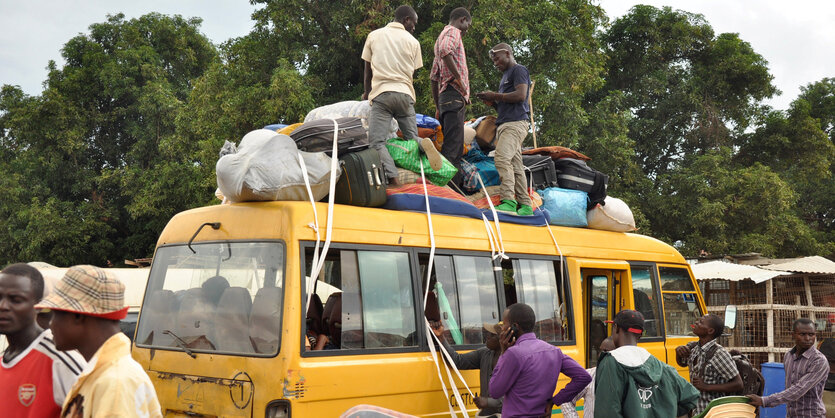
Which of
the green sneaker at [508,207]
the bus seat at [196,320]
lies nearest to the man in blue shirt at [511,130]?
the green sneaker at [508,207]

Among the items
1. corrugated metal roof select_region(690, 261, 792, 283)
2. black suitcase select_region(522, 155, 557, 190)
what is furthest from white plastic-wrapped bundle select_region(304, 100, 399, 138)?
corrugated metal roof select_region(690, 261, 792, 283)

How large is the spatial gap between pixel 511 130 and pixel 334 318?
9.29 feet

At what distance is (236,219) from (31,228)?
63.9 feet

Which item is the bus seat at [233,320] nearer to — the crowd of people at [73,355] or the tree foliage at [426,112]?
the crowd of people at [73,355]

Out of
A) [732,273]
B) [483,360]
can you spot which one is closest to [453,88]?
[483,360]

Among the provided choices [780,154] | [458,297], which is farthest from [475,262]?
[780,154]

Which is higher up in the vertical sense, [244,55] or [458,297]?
[244,55]

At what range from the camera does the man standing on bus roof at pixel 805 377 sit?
6504mm

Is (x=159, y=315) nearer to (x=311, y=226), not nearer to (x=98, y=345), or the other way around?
(x=311, y=226)

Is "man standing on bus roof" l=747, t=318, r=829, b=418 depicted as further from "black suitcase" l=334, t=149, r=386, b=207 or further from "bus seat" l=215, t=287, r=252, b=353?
"bus seat" l=215, t=287, r=252, b=353

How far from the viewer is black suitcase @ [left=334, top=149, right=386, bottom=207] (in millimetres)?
5570

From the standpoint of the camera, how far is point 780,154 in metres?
24.1

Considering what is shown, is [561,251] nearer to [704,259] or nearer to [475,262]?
[475,262]

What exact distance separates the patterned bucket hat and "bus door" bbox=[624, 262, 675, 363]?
574cm
